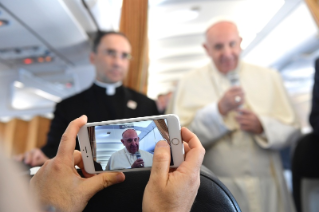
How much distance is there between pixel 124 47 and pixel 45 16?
2.55ft

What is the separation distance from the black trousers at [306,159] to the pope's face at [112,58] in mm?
1160

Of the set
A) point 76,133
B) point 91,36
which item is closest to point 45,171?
point 76,133

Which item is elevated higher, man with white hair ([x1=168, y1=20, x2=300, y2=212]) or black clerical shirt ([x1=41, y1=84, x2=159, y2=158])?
black clerical shirt ([x1=41, y1=84, x2=159, y2=158])

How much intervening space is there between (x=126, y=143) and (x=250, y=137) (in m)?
1.10

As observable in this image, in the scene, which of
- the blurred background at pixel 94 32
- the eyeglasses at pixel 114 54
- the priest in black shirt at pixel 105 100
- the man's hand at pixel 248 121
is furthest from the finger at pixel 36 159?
the man's hand at pixel 248 121

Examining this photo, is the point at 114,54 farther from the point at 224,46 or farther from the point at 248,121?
the point at 248,121

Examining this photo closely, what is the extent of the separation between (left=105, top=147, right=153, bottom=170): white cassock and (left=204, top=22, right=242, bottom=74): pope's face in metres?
1.16

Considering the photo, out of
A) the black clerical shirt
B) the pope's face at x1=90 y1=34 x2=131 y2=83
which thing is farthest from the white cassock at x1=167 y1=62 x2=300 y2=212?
the pope's face at x1=90 y1=34 x2=131 y2=83

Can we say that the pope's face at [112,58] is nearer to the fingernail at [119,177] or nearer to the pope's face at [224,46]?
the pope's face at [224,46]

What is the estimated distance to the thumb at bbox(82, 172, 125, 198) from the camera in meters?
0.59

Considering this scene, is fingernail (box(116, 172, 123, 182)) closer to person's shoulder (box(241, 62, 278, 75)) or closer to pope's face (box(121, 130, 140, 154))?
pope's face (box(121, 130, 140, 154))

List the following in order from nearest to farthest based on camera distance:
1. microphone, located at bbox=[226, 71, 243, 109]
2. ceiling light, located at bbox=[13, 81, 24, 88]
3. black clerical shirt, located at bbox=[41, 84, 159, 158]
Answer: black clerical shirt, located at bbox=[41, 84, 159, 158] < microphone, located at bbox=[226, 71, 243, 109] < ceiling light, located at bbox=[13, 81, 24, 88]

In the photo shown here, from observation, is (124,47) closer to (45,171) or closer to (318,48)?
(45,171)

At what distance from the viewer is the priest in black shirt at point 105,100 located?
117cm
